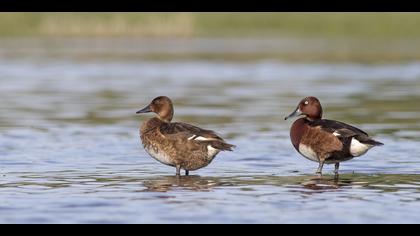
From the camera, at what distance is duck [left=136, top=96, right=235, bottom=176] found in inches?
448

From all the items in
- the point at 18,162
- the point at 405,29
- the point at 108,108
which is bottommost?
the point at 18,162

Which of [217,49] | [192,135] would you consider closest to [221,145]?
[192,135]

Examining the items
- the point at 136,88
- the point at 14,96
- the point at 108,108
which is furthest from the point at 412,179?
the point at 136,88

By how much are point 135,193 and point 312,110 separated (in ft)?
9.62

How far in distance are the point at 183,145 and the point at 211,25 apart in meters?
38.6

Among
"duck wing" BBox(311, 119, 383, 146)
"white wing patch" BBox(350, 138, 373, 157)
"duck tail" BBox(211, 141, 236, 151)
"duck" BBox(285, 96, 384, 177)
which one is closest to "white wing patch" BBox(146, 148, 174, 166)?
"duck tail" BBox(211, 141, 236, 151)

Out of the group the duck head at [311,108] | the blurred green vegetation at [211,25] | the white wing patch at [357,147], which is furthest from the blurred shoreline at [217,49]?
the white wing patch at [357,147]

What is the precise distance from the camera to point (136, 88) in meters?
24.7

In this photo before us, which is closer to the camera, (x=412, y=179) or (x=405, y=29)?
(x=412, y=179)

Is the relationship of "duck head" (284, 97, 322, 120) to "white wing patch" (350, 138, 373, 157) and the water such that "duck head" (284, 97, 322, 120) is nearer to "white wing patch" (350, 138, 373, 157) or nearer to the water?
the water

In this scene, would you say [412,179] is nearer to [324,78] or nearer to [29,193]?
[29,193]

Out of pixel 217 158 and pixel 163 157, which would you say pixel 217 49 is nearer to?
pixel 217 158

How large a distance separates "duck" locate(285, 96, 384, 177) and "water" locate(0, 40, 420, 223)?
237 millimetres

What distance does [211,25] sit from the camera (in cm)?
4978
